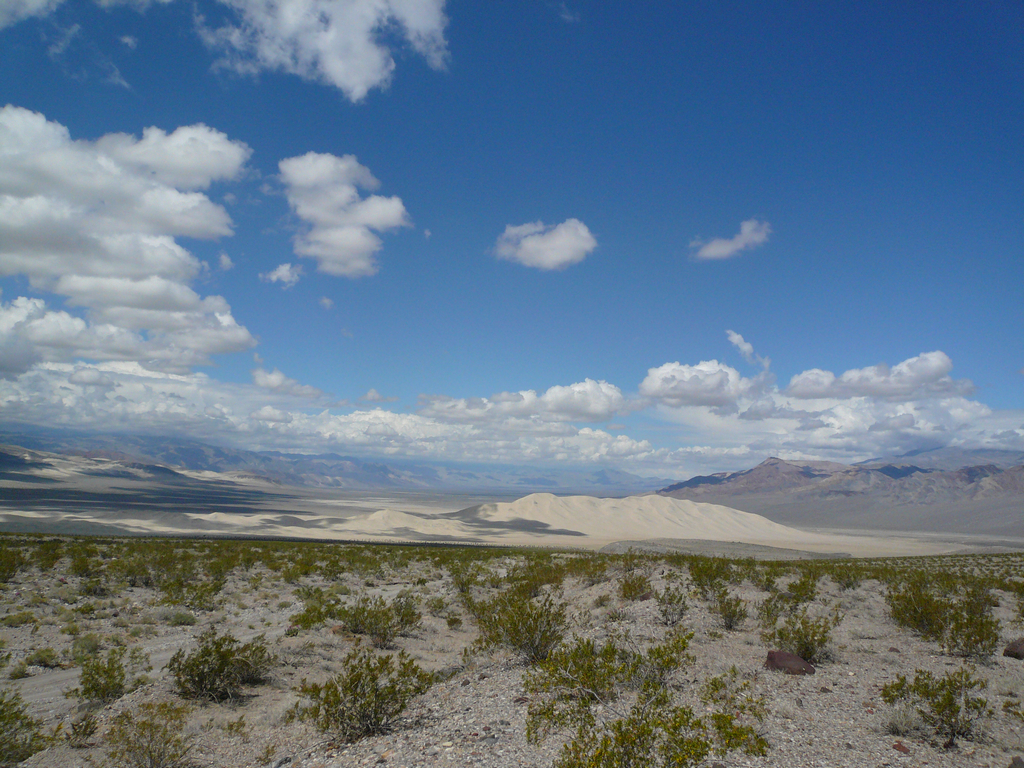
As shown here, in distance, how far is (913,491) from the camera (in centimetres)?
19950

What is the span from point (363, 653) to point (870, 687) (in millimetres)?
9415

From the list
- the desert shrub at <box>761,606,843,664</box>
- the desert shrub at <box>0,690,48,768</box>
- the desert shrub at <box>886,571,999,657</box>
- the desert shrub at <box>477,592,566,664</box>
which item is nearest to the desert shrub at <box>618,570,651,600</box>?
the desert shrub at <box>477,592,566,664</box>

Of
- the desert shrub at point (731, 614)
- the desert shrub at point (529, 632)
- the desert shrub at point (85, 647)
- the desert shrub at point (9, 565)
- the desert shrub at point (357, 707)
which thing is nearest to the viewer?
the desert shrub at point (357, 707)

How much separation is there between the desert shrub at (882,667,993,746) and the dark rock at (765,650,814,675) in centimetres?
159

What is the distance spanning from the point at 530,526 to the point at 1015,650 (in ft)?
275

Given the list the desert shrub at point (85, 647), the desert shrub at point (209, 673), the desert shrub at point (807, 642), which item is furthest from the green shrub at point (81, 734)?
the desert shrub at point (807, 642)

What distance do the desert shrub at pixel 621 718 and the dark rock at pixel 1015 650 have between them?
622 cm

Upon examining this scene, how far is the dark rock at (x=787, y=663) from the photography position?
9102 mm

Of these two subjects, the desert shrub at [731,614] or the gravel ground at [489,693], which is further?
the desert shrub at [731,614]

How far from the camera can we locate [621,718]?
6.96m

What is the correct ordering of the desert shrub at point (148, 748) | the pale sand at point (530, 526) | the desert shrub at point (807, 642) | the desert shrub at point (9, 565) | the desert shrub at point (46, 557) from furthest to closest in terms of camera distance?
the pale sand at point (530, 526) → the desert shrub at point (46, 557) → the desert shrub at point (9, 565) → the desert shrub at point (807, 642) → the desert shrub at point (148, 748)

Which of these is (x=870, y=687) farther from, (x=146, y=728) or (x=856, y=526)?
(x=856, y=526)

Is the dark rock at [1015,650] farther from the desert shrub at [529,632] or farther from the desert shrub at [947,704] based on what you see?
the desert shrub at [529,632]

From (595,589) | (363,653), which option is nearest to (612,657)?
(363,653)
